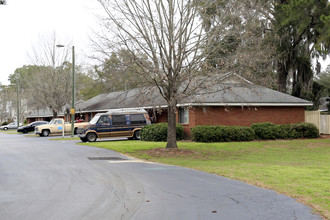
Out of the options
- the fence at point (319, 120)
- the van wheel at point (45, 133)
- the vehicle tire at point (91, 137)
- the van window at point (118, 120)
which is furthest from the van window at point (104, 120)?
the fence at point (319, 120)

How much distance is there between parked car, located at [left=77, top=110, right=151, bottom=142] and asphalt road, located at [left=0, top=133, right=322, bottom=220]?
1245 cm

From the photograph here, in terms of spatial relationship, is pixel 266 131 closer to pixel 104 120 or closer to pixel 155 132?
pixel 155 132

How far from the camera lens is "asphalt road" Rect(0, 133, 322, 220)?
6910 millimetres

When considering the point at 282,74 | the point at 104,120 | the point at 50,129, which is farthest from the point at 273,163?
the point at 50,129

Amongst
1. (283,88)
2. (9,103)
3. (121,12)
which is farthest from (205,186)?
(9,103)

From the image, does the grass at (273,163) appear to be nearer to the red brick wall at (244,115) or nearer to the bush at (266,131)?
the bush at (266,131)

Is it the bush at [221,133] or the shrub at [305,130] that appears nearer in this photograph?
the bush at [221,133]

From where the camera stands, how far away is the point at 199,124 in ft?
88.2

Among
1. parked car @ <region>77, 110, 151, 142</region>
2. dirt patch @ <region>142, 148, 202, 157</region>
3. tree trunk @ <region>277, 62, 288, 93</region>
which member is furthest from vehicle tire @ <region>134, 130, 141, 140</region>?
tree trunk @ <region>277, 62, 288, 93</region>

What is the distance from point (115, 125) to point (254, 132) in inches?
391

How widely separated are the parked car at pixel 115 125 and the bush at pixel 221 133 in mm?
4501

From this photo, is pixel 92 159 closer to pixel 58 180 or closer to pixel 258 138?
pixel 58 180

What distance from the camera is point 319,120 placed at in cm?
Result: 3058

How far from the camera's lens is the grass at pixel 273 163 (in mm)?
9016
